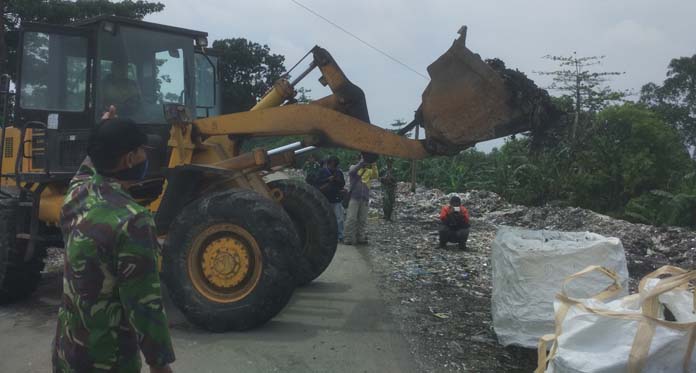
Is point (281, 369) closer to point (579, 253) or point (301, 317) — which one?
point (301, 317)

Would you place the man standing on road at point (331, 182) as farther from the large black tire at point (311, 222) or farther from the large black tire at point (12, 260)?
the large black tire at point (12, 260)

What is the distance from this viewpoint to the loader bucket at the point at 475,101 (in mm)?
5625

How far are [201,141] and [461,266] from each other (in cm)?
429

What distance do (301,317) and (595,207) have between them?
1344 cm

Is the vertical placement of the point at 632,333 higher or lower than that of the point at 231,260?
higher

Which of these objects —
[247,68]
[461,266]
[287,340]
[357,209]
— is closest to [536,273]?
[287,340]

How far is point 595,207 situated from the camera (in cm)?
1748

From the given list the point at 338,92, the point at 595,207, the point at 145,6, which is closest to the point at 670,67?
the point at 595,207

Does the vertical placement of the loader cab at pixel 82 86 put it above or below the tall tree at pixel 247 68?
below

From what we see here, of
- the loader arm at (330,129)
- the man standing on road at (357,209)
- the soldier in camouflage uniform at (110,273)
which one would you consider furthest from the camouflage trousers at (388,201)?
the soldier in camouflage uniform at (110,273)

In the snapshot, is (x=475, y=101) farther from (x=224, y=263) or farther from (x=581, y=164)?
(x=581, y=164)

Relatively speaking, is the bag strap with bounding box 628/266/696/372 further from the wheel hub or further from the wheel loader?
the wheel hub

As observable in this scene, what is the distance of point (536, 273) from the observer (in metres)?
4.79

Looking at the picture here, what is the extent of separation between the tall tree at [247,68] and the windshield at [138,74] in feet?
54.6
